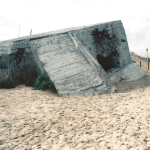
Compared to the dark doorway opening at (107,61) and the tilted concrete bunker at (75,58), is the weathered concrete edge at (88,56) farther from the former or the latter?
the dark doorway opening at (107,61)

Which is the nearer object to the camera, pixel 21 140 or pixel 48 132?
pixel 21 140

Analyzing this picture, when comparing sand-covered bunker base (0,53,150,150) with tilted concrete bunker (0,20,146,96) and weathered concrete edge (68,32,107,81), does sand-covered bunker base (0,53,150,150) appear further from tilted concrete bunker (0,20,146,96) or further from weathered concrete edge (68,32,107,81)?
weathered concrete edge (68,32,107,81)

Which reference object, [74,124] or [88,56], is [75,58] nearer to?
[88,56]

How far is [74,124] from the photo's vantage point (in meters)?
2.86

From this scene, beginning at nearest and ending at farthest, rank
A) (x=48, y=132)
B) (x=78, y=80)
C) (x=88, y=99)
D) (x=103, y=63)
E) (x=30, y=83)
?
(x=48, y=132) < (x=88, y=99) < (x=78, y=80) < (x=30, y=83) < (x=103, y=63)

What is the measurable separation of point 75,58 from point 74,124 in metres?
3.23

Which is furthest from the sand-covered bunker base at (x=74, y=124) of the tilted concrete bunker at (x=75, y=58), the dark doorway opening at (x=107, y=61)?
the dark doorway opening at (x=107, y=61)

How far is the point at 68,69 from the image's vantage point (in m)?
5.29

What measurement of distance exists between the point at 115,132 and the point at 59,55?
3.88 metres

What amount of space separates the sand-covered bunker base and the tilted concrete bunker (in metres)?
1.00

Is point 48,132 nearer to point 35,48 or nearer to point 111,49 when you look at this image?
point 35,48

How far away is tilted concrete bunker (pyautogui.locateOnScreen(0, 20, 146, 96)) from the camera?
5001mm

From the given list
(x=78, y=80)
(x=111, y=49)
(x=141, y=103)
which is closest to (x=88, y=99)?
(x=78, y=80)

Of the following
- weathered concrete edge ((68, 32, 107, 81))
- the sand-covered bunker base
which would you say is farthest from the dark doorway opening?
the sand-covered bunker base
